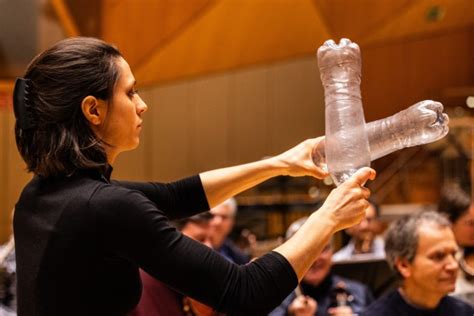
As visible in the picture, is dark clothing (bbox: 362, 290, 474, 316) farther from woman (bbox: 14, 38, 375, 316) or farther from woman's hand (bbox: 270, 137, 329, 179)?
woman (bbox: 14, 38, 375, 316)

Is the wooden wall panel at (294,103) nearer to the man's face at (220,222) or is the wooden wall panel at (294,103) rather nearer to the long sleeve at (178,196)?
the man's face at (220,222)

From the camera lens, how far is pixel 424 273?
8.86ft

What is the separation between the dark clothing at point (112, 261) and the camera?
4.37ft

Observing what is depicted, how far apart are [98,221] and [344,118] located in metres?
0.54

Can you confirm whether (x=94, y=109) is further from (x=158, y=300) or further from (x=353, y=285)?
(x=353, y=285)

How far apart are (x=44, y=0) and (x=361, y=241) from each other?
3.46 metres

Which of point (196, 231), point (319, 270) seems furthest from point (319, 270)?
point (196, 231)

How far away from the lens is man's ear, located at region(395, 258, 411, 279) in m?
2.74

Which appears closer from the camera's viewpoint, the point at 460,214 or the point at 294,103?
the point at 460,214

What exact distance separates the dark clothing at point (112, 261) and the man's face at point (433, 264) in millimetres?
1469

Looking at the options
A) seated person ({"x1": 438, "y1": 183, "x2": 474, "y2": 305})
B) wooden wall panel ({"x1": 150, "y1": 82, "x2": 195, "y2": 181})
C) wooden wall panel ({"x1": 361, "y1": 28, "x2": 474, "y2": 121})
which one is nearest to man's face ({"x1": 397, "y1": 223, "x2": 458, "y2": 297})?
seated person ({"x1": 438, "y1": 183, "x2": 474, "y2": 305})

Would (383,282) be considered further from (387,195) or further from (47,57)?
(387,195)

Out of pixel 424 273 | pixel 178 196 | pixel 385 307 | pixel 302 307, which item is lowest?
pixel 302 307

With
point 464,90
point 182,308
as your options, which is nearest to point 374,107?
point 464,90
